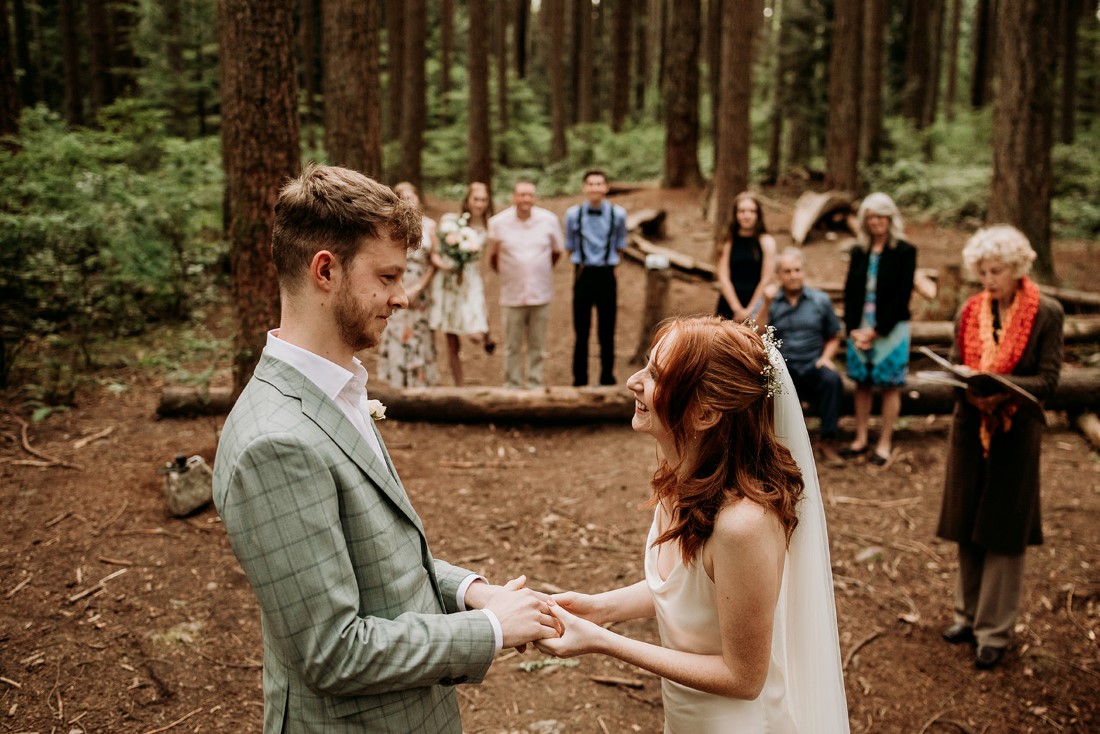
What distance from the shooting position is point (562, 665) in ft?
14.4

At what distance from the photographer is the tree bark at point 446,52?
80.1 ft

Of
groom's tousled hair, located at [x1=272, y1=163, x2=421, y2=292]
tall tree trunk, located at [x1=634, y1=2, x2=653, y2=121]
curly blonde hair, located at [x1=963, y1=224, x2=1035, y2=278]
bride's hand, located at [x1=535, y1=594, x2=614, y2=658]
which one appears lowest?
Answer: bride's hand, located at [x1=535, y1=594, x2=614, y2=658]

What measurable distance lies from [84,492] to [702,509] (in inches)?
199

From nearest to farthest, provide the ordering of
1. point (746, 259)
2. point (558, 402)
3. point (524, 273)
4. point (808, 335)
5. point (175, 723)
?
point (175, 723) → point (808, 335) → point (558, 402) → point (746, 259) → point (524, 273)

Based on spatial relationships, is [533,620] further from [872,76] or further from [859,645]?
[872,76]

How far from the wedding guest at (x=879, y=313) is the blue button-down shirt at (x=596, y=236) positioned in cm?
251

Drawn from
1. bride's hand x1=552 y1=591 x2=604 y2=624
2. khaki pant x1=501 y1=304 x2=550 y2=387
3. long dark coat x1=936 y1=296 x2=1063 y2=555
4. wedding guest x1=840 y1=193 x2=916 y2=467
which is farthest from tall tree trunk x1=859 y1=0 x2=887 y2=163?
bride's hand x1=552 y1=591 x2=604 y2=624

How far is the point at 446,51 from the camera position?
25.7 metres

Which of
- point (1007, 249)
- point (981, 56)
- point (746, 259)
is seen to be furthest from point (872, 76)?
point (1007, 249)

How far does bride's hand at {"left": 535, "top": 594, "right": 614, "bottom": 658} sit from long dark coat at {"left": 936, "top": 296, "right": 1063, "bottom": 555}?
10.6ft

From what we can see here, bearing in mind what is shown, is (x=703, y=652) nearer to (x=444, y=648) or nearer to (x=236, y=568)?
(x=444, y=648)

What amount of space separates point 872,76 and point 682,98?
18.0ft

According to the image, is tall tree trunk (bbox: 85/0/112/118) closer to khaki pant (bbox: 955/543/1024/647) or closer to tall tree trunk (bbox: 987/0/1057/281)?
tall tree trunk (bbox: 987/0/1057/281)

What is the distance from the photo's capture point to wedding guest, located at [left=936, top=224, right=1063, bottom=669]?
14.3ft
